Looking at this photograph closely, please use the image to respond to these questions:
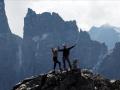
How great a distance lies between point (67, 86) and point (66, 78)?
3.10ft

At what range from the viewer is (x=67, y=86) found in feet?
173

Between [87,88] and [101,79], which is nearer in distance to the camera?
[87,88]

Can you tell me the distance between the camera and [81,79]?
5325cm

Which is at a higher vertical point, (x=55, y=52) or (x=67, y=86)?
(x=55, y=52)

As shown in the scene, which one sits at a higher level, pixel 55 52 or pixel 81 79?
pixel 55 52

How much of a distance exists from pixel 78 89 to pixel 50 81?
3.45 meters

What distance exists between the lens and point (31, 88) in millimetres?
53500

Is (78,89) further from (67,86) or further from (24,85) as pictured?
(24,85)

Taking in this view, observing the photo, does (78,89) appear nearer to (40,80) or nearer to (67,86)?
(67,86)

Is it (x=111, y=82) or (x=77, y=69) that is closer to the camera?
(x=77, y=69)

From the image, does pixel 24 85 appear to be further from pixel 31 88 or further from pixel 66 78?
pixel 66 78

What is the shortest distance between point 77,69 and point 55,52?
3340 millimetres

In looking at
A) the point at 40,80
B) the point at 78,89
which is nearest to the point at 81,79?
the point at 78,89

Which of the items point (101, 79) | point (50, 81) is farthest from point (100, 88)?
point (50, 81)
